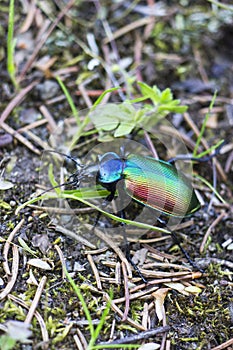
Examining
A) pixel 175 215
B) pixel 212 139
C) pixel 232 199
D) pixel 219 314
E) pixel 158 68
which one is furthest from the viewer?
pixel 158 68

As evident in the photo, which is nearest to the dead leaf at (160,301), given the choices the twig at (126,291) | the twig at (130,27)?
the twig at (126,291)

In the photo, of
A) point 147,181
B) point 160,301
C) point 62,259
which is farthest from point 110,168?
point 160,301

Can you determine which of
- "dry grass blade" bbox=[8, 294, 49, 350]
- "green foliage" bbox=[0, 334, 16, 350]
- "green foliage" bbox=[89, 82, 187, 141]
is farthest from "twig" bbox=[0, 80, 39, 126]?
"green foliage" bbox=[0, 334, 16, 350]

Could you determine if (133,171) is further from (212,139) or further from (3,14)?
(3,14)

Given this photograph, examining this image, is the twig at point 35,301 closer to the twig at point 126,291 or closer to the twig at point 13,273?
the twig at point 13,273

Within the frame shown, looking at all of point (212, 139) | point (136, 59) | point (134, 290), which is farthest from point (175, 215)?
point (136, 59)

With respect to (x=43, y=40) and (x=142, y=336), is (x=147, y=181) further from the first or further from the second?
(x=43, y=40)

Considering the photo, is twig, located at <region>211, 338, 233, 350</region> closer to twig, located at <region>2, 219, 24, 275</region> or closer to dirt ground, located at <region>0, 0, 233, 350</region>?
dirt ground, located at <region>0, 0, 233, 350</region>
